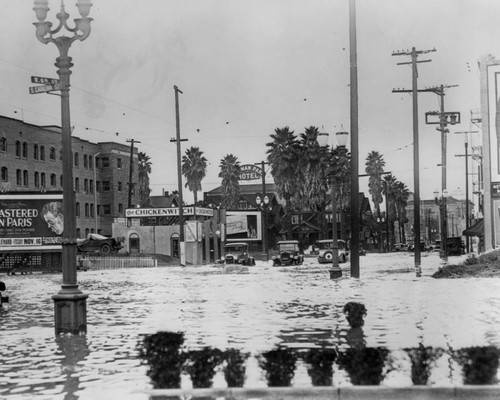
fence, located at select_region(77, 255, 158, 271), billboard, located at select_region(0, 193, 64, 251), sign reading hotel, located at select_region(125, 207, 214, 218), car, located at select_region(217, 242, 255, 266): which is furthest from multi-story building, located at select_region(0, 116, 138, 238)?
car, located at select_region(217, 242, 255, 266)

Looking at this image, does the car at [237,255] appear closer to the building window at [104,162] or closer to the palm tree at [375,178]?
→ the building window at [104,162]

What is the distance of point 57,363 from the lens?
12180 mm

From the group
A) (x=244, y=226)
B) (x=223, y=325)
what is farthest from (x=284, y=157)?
(x=223, y=325)

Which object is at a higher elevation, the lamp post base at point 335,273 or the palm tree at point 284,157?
the palm tree at point 284,157

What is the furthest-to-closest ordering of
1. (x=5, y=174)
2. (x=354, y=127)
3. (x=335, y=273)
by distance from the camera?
(x=5, y=174) < (x=335, y=273) < (x=354, y=127)

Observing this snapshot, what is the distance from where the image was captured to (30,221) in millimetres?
51062

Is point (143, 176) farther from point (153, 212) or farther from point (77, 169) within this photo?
point (153, 212)

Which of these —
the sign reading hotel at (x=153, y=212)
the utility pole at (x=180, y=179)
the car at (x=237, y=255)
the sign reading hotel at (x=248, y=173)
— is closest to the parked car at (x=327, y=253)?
the car at (x=237, y=255)

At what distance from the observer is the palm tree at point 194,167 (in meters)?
102

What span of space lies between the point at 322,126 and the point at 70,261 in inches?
656

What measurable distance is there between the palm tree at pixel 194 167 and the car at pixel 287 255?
44743 mm

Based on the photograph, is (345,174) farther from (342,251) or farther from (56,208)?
(56,208)

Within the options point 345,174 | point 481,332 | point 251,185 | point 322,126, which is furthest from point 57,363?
point 251,185

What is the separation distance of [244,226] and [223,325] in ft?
254
